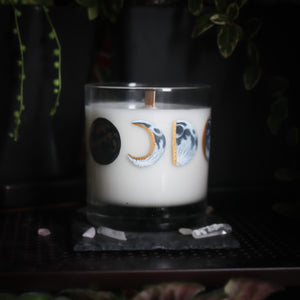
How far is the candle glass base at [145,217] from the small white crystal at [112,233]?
0.02 metres

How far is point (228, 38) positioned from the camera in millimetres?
732

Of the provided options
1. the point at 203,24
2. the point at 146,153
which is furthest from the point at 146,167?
the point at 203,24

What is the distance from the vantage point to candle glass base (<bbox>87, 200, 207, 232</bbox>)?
67cm

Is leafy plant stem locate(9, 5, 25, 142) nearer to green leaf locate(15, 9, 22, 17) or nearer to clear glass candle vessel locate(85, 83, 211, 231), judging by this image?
green leaf locate(15, 9, 22, 17)

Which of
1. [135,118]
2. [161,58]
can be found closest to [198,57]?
[161,58]

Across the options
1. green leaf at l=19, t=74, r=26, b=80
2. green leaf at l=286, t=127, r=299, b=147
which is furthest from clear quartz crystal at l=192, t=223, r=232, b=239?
green leaf at l=19, t=74, r=26, b=80

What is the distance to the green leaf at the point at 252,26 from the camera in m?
0.76

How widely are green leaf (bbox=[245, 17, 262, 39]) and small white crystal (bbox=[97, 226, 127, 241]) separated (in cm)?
36

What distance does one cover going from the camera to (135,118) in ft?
2.14

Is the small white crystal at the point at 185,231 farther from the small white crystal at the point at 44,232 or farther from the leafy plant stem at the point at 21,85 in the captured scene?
the leafy plant stem at the point at 21,85

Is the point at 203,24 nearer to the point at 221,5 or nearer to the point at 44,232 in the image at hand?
the point at 221,5

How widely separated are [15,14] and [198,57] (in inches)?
11.0

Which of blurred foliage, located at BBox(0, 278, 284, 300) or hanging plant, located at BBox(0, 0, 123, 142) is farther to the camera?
hanging plant, located at BBox(0, 0, 123, 142)

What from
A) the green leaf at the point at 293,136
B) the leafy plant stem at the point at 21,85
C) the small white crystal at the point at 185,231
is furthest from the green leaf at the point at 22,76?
the green leaf at the point at 293,136
